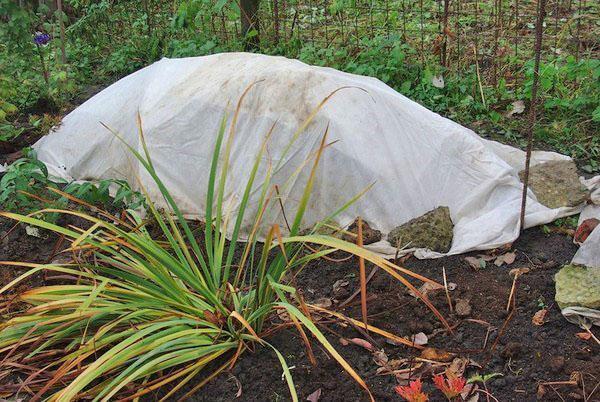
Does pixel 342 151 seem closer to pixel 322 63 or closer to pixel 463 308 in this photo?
pixel 463 308

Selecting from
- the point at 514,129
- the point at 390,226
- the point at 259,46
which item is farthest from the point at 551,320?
the point at 259,46

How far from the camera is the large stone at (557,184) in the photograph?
3.60m

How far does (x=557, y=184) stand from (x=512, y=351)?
52.3 inches

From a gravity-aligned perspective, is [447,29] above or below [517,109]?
above

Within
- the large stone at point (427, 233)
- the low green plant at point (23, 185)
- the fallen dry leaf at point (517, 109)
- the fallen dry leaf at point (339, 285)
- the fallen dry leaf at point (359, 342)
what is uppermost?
the low green plant at point (23, 185)

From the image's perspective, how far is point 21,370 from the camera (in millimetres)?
2680

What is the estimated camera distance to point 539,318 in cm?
285

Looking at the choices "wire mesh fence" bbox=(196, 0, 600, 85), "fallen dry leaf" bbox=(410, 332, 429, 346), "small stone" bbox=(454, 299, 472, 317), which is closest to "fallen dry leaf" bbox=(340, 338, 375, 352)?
"fallen dry leaf" bbox=(410, 332, 429, 346)

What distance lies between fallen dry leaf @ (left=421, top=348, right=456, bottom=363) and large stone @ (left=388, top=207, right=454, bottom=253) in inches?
28.5

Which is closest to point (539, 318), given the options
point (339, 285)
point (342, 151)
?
point (339, 285)

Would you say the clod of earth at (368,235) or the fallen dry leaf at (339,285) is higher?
the clod of earth at (368,235)

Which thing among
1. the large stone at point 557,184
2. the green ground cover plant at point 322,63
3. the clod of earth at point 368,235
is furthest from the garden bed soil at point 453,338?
the green ground cover plant at point 322,63

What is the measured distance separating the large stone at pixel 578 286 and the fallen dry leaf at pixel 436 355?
55 centimetres

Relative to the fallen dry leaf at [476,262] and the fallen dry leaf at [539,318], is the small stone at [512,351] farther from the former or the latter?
the fallen dry leaf at [476,262]
